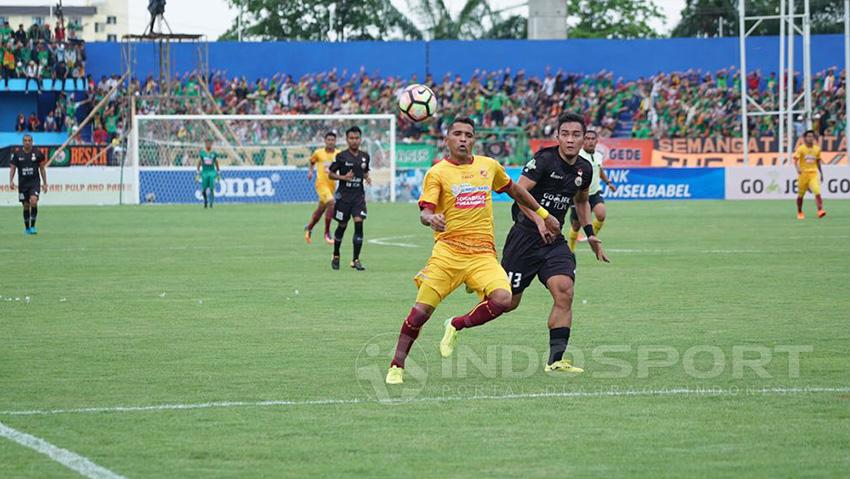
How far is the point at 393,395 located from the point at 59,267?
12.4 m

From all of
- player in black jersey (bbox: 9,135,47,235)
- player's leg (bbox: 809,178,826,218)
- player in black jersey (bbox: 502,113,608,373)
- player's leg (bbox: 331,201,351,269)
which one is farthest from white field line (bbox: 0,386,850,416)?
player's leg (bbox: 809,178,826,218)

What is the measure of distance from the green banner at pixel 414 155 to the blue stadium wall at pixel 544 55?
458 inches

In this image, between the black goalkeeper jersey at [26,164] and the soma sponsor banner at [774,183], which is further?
the soma sponsor banner at [774,183]

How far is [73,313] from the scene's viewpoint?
13914mm

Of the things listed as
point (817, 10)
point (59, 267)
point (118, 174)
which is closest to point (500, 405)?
point (59, 267)

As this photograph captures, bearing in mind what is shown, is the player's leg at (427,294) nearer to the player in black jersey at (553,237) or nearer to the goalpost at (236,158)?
the player in black jersey at (553,237)

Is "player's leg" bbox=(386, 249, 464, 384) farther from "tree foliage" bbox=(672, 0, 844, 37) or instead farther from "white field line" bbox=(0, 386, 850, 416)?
"tree foliage" bbox=(672, 0, 844, 37)

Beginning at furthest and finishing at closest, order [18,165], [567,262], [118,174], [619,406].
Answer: [118,174] → [18,165] → [567,262] → [619,406]

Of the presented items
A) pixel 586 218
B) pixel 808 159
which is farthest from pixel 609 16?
pixel 586 218

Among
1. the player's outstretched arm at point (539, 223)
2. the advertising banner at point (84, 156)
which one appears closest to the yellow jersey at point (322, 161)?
the player's outstretched arm at point (539, 223)

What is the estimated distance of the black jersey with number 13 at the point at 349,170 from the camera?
19828 mm

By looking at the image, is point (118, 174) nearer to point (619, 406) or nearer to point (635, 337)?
point (635, 337)

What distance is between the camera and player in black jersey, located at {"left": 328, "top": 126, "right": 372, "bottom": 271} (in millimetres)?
19500

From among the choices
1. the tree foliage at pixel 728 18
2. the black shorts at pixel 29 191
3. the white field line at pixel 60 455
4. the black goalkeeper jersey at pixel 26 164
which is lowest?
the white field line at pixel 60 455
